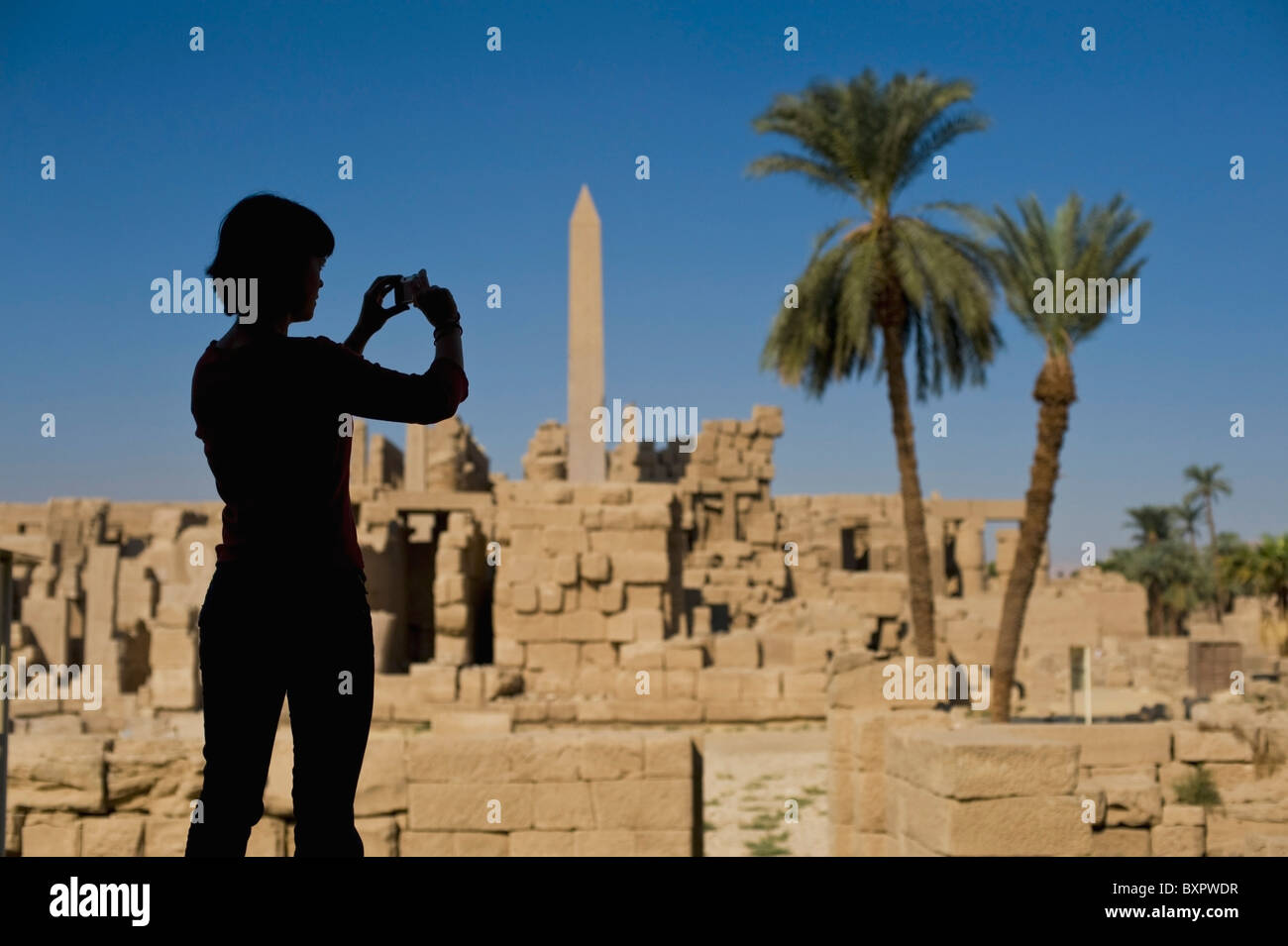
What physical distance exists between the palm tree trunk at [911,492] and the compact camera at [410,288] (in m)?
14.9

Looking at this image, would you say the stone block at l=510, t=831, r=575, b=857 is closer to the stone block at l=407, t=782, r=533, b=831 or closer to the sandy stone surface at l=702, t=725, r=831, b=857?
the stone block at l=407, t=782, r=533, b=831

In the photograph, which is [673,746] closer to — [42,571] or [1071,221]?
[1071,221]

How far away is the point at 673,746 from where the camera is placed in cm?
738

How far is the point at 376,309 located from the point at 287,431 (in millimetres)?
495

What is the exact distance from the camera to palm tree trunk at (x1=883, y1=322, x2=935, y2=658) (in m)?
17.2

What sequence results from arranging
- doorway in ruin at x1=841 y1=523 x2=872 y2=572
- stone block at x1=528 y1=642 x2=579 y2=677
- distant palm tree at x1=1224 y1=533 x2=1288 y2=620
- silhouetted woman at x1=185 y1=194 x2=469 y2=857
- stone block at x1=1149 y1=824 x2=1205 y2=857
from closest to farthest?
silhouetted woman at x1=185 y1=194 x2=469 y2=857 → stone block at x1=1149 y1=824 x2=1205 y2=857 → stone block at x1=528 y1=642 x2=579 y2=677 → distant palm tree at x1=1224 y1=533 x2=1288 y2=620 → doorway in ruin at x1=841 y1=523 x2=872 y2=572

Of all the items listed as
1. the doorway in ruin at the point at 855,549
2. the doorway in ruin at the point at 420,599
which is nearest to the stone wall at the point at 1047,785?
the doorway in ruin at the point at 420,599

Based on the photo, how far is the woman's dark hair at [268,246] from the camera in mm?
2645

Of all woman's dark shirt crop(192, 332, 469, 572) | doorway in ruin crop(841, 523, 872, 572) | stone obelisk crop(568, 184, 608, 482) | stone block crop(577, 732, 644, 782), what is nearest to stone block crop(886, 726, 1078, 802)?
stone block crop(577, 732, 644, 782)

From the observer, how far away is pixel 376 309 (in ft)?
9.59

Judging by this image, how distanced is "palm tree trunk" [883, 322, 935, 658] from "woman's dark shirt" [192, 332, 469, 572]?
15.2m

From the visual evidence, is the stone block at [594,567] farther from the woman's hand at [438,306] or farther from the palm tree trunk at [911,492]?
the woman's hand at [438,306]
